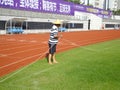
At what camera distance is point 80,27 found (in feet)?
191

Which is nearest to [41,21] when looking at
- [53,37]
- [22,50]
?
[22,50]

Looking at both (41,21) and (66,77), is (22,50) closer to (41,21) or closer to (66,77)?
(66,77)

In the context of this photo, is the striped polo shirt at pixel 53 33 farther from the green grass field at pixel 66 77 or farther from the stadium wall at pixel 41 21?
the stadium wall at pixel 41 21

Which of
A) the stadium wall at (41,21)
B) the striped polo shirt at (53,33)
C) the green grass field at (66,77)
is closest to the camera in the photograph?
the green grass field at (66,77)

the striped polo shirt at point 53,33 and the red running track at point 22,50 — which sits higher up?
the striped polo shirt at point 53,33

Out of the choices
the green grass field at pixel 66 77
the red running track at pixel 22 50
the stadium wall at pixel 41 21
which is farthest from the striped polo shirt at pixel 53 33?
the stadium wall at pixel 41 21

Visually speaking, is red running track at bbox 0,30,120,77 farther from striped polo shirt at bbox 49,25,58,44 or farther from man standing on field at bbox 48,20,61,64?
striped polo shirt at bbox 49,25,58,44

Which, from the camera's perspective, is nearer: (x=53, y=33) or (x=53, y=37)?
(x=53, y=33)

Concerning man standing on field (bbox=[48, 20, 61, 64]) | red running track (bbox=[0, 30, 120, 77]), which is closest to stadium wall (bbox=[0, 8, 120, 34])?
red running track (bbox=[0, 30, 120, 77])

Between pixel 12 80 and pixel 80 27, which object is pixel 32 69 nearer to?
pixel 12 80

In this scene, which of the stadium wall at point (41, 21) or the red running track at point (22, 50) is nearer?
the red running track at point (22, 50)

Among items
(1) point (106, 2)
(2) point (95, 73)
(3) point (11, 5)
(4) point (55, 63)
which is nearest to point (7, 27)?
(3) point (11, 5)

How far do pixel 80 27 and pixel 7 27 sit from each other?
2551 centimetres

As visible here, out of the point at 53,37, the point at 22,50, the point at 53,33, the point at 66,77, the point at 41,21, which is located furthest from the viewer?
the point at 41,21
